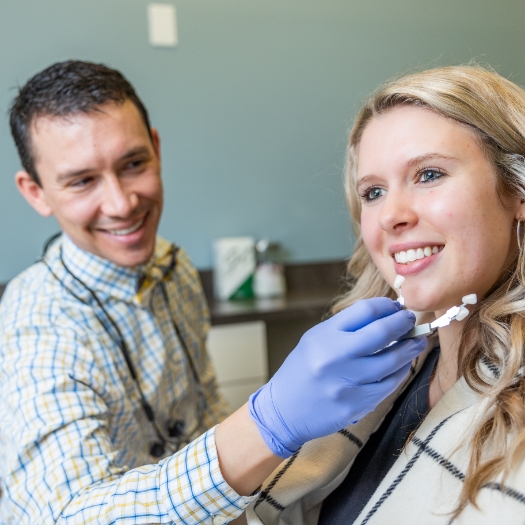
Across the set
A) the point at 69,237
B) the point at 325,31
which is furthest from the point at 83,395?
the point at 325,31

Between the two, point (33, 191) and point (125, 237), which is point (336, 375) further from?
point (33, 191)

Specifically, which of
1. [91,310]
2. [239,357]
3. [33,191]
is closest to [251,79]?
[239,357]

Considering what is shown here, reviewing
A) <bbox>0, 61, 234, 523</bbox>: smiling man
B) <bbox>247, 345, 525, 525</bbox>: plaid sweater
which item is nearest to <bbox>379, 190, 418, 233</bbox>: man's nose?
<bbox>247, 345, 525, 525</bbox>: plaid sweater

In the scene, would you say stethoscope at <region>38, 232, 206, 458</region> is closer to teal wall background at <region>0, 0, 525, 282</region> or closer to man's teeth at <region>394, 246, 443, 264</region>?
man's teeth at <region>394, 246, 443, 264</region>

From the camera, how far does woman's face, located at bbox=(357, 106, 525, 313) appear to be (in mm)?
933

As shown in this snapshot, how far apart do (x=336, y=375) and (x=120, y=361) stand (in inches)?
27.3

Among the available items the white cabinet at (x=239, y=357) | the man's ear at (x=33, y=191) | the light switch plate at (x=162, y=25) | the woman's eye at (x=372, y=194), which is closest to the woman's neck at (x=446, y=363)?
the woman's eye at (x=372, y=194)

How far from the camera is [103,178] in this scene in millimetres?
1406

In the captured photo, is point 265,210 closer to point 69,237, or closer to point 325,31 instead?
point 325,31

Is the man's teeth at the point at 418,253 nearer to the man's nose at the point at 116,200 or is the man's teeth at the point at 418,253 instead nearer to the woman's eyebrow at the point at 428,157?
the woman's eyebrow at the point at 428,157

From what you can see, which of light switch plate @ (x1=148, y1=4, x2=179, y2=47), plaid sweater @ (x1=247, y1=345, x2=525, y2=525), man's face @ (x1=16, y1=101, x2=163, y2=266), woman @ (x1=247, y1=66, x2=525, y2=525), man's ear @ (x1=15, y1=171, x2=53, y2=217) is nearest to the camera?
plaid sweater @ (x1=247, y1=345, x2=525, y2=525)

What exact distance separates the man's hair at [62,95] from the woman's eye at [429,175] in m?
0.76

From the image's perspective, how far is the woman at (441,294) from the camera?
2.82 ft

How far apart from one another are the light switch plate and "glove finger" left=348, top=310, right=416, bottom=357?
1808 millimetres
